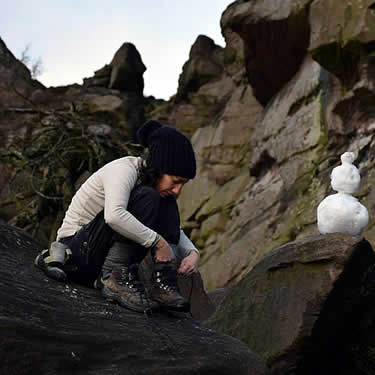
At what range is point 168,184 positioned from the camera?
10.6ft

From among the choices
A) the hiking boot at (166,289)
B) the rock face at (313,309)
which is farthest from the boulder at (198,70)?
the hiking boot at (166,289)

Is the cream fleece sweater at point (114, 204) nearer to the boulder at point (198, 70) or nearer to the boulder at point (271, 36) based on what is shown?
the boulder at point (271, 36)

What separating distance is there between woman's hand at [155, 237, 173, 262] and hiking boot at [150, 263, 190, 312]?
0.04m

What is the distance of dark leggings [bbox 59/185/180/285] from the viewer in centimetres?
312

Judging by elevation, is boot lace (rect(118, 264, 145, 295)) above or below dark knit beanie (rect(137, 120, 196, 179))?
below

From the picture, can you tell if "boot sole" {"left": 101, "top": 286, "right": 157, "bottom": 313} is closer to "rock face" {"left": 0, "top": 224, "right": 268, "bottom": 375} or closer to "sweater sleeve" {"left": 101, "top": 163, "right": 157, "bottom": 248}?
"rock face" {"left": 0, "top": 224, "right": 268, "bottom": 375}

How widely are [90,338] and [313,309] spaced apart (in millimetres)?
1874

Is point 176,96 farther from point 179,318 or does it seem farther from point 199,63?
point 179,318

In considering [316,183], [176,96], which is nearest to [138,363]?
[316,183]

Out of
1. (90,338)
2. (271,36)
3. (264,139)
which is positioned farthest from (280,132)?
(90,338)

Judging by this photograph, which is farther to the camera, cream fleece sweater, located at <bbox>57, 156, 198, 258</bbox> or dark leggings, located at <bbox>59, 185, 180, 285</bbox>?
dark leggings, located at <bbox>59, 185, 180, 285</bbox>

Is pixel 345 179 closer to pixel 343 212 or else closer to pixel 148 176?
pixel 343 212

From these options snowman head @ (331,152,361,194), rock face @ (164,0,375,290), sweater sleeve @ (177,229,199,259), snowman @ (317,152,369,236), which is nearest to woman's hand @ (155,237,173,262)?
sweater sleeve @ (177,229,199,259)

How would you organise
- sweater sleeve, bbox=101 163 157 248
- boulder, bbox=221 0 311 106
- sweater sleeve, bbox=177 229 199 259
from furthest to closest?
boulder, bbox=221 0 311 106, sweater sleeve, bbox=177 229 199 259, sweater sleeve, bbox=101 163 157 248
